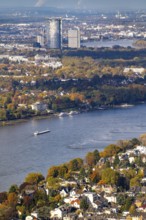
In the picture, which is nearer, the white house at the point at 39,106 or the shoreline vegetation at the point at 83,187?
the shoreline vegetation at the point at 83,187

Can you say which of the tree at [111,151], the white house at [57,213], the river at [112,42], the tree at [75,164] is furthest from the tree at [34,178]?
the river at [112,42]

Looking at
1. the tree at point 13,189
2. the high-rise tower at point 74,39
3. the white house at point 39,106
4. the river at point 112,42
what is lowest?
the river at point 112,42

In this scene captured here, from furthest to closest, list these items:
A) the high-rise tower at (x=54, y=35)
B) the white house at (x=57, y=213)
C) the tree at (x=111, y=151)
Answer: the high-rise tower at (x=54, y=35) → the tree at (x=111, y=151) → the white house at (x=57, y=213)

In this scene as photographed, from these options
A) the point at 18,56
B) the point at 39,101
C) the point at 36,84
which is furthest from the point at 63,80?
the point at 18,56

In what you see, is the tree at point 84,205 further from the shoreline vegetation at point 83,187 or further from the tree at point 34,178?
the tree at point 34,178

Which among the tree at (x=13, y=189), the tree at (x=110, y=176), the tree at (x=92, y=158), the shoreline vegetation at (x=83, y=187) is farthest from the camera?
the tree at (x=92, y=158)

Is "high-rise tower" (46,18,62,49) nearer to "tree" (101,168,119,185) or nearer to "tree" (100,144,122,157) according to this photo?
"tree" (100,144,122,157)
